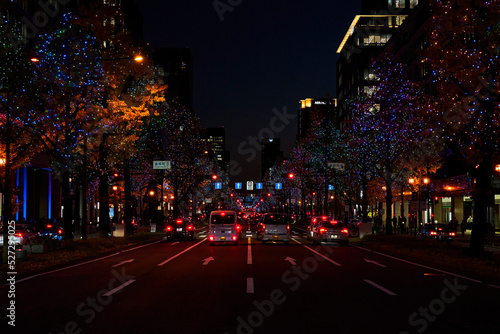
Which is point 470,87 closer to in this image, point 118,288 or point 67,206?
point 118,288

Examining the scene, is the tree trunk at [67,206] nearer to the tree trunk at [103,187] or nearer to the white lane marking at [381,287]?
the tree trunk at [103,187]

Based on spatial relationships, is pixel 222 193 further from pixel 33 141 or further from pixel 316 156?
pixel 33 141

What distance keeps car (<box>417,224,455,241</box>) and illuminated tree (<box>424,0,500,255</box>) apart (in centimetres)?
1678

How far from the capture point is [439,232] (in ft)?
138

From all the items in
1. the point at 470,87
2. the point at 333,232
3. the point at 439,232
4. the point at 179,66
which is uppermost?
the point at 179,66

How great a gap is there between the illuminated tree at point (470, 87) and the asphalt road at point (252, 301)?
6.44 meters

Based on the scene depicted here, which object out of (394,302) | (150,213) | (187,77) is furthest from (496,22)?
(187,77)

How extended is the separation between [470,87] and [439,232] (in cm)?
2147

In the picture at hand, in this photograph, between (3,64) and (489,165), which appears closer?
(489,165)

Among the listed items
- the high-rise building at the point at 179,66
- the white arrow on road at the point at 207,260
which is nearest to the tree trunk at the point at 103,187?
the white arrow on road at the point at 207,260

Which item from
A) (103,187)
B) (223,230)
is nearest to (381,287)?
(223,230)

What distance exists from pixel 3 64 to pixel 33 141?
6.25 m

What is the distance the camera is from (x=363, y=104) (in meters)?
44.4

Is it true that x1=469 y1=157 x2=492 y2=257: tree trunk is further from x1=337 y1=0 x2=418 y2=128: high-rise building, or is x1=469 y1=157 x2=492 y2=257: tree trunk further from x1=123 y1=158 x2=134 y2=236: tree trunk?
x1=337 y1=0 x2=418 y2=128: high-rise building
